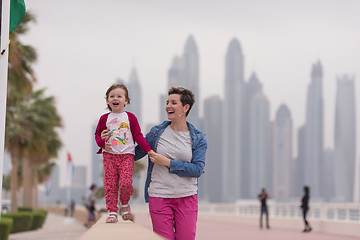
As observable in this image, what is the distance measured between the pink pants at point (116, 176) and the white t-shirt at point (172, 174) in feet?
0.71

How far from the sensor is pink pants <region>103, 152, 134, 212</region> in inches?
209

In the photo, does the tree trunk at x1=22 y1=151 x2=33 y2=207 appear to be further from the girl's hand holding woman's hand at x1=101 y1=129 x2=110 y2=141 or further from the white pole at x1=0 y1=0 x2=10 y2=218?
the girl's hand holding woman's hand at x1=101 y1=129 x2=110 y2=141

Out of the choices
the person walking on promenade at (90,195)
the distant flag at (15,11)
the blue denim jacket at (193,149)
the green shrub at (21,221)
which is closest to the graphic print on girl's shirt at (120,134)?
the blue denim jacket at (193,149)

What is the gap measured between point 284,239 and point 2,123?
13.8 metres

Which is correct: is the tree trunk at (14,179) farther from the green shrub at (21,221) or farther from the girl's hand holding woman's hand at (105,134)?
the girl's hand holding woman's hand at (105,134)

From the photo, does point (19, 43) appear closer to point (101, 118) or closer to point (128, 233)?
point (101, 118)

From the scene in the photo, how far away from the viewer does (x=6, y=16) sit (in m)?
7.20

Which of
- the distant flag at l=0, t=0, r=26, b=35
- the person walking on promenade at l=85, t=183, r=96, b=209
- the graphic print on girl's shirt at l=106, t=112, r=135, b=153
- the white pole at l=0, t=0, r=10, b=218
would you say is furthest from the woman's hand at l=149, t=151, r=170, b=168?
the person walking on promenade at l=85, t=183, r=96, b=209

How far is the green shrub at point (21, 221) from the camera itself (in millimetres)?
29156

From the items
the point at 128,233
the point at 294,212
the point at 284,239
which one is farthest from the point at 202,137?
the point at 294,212

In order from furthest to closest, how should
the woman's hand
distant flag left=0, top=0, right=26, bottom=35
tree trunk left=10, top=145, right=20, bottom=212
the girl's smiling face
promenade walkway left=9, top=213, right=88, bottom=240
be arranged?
tree trunk left=10, top=145, right=20, bottom=212, promenade walkway left=9, top=213, right=88, bottom=240, distant flag left=0, top=0, right=26, bottom=35, the girl's smiling face, the woman's hand

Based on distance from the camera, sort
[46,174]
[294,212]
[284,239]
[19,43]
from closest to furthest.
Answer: [284,239] → [19,43] → [294,212] → [46,174]

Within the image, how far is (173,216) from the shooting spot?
5.47m

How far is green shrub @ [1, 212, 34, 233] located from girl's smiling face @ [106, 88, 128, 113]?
24737 mm
